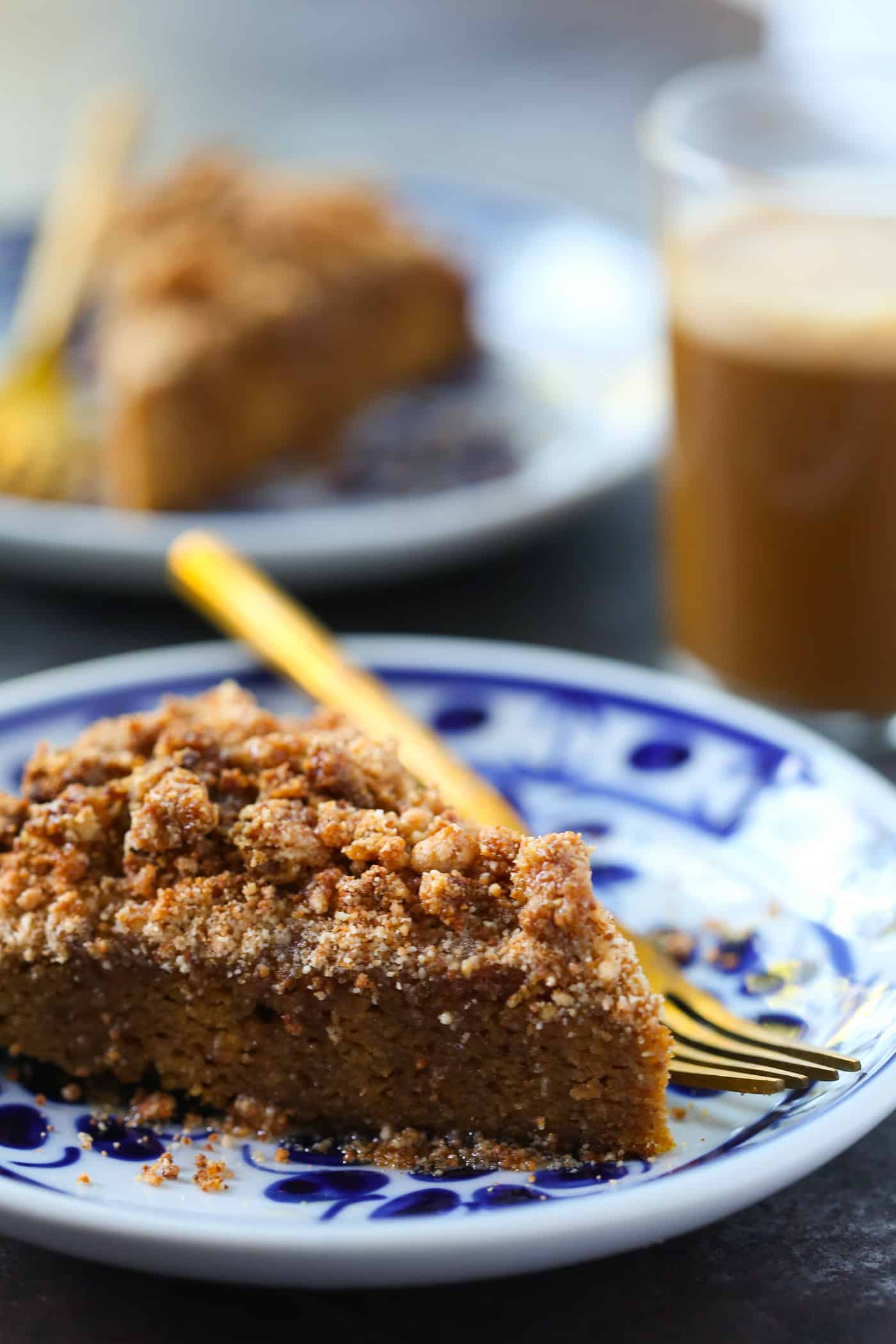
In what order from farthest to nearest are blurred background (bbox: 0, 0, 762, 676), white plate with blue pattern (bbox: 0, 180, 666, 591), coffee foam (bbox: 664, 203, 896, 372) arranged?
blurred background (bbox: 0, 0, 762, 676) < white plate with blue pattern (bbox: 0, 180, 666, 591) < coffee foam (bbox: 664, 203, 896, 372)

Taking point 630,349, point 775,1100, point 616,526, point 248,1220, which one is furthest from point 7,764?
point 630,349

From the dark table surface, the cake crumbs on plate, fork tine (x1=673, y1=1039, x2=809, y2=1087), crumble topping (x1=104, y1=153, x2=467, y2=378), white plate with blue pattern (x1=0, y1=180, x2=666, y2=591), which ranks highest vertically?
crumble topping (x1=104, y1=153, x2=467, y2=378)

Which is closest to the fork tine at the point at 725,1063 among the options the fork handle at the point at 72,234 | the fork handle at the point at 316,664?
the fork handle at the point at 316,664

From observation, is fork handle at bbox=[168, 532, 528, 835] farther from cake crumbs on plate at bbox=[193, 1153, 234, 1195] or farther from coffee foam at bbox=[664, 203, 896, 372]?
coffee foam at bbox=[664, 203, 896, 372]

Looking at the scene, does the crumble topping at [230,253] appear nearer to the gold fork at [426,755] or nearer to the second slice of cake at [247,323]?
the second slice of cake at [247,323]

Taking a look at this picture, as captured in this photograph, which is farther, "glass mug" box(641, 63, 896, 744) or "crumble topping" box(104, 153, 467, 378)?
"crumble topping" box(104, 153, 467, 378)

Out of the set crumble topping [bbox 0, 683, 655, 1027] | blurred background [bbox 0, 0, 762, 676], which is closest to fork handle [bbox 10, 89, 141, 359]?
blurred background [bbox 0, 0, 762, 676]
